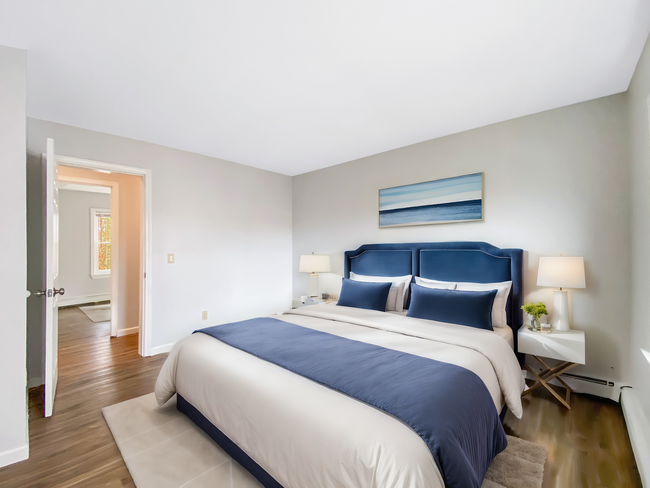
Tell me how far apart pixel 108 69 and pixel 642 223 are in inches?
147

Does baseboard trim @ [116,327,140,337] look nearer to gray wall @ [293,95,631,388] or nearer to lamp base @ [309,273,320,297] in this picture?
lamp base @ [309,273,320,297]

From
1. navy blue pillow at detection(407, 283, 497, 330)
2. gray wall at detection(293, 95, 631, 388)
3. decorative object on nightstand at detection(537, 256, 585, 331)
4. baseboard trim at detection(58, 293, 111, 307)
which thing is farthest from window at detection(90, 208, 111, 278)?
decorative object on nightstand at detection(537, 256, 585, 331)

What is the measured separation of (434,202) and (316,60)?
82.9 inches

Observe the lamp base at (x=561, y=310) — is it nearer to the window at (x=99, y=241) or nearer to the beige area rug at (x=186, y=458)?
the beige area rug at (x=186, y=458)

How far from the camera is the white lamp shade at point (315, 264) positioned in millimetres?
4535

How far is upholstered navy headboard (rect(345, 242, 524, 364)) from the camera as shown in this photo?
9.78 feet

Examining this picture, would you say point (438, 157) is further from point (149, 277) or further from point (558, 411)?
point (149, 277)

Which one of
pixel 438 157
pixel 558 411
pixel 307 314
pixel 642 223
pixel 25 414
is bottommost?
pixel 558 411

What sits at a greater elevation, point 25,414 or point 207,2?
point 207,2

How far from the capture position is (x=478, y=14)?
172 cm

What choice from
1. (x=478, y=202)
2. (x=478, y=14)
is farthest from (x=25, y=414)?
(x=478, y=202)

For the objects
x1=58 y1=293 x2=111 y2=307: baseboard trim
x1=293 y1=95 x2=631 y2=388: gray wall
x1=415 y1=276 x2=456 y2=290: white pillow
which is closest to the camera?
x1=293 y1=95 x2=631 y2=388: gray wall

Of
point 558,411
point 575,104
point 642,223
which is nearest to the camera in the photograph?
point 642,223

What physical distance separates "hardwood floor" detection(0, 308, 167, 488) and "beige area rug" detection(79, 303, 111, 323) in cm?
132
